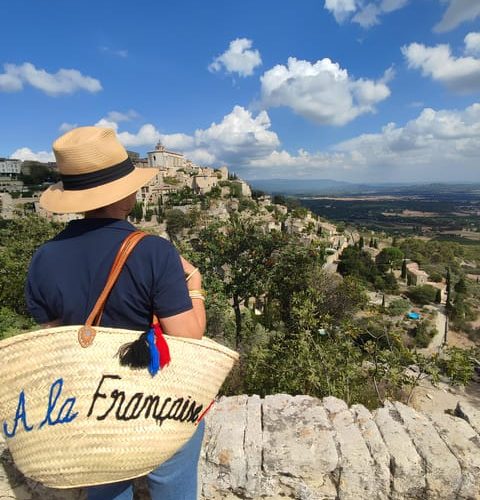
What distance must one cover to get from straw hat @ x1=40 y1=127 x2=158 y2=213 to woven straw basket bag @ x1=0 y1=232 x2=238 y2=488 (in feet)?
0.91

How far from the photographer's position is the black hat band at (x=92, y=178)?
1314mm

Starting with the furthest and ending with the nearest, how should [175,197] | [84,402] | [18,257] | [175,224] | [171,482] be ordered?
[175,197] → [175,224] → [18,257] → [171,482] → [84,402]

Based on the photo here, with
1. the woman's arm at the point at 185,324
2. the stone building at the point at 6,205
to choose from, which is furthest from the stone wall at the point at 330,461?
the stone building at the point at 6,205

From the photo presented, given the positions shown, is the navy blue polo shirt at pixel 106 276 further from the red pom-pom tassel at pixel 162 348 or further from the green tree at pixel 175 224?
the green tree at pixel 175 224

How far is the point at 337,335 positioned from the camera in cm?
520

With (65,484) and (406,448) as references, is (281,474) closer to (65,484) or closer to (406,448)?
(406,448)

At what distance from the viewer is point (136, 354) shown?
1120 mm

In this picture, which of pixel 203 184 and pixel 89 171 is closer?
pixel 89 171

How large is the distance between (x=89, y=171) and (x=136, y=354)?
75 cm

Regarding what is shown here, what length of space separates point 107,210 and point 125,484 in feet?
3.96

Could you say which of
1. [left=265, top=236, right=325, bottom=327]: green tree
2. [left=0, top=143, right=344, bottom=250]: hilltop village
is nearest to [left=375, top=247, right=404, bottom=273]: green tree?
[left=0, top=143, right=344, bottom=250]: hilltop village

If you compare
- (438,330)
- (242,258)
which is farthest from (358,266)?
(242,258)

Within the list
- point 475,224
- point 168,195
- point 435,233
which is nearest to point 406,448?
point 168,195

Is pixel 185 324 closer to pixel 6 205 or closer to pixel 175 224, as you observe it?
pixel 175 224
